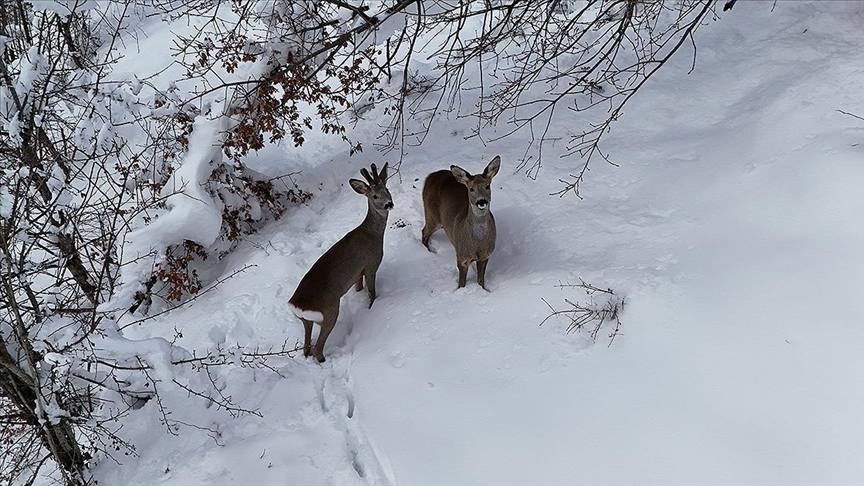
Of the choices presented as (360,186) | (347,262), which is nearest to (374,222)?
(360,186)

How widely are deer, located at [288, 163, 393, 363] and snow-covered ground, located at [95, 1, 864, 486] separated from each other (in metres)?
0.27

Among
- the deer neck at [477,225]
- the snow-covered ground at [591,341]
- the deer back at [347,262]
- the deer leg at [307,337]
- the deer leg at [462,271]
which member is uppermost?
the deer back at [347,262]

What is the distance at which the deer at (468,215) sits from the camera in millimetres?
5295

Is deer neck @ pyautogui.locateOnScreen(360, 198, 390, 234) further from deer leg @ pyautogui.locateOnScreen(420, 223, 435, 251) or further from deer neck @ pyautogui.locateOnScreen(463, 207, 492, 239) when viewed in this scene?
deer neck @ pyautogui.locateOnScreen(463, 207, 492, 239)

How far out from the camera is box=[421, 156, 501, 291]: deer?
5.30 metres

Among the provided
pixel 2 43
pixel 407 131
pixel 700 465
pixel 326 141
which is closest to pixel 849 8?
pixel 407 131

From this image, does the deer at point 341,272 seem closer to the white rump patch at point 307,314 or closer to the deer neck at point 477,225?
the white rump patch at point 307,314

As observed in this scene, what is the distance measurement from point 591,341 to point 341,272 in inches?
82.7

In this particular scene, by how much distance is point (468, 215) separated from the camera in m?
5.45

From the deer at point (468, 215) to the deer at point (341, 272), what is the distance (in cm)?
56

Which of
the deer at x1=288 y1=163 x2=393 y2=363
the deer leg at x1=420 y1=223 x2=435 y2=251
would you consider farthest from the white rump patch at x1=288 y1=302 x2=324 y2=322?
the deer leg at x1=420 y1=223 x2=435 y2=251

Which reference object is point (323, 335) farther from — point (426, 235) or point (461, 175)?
point (461, 175)

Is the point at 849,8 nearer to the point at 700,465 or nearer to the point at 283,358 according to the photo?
the point at 700,465

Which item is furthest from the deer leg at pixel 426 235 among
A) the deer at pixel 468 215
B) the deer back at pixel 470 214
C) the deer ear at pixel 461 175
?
the deer ear at pixel 461 175
